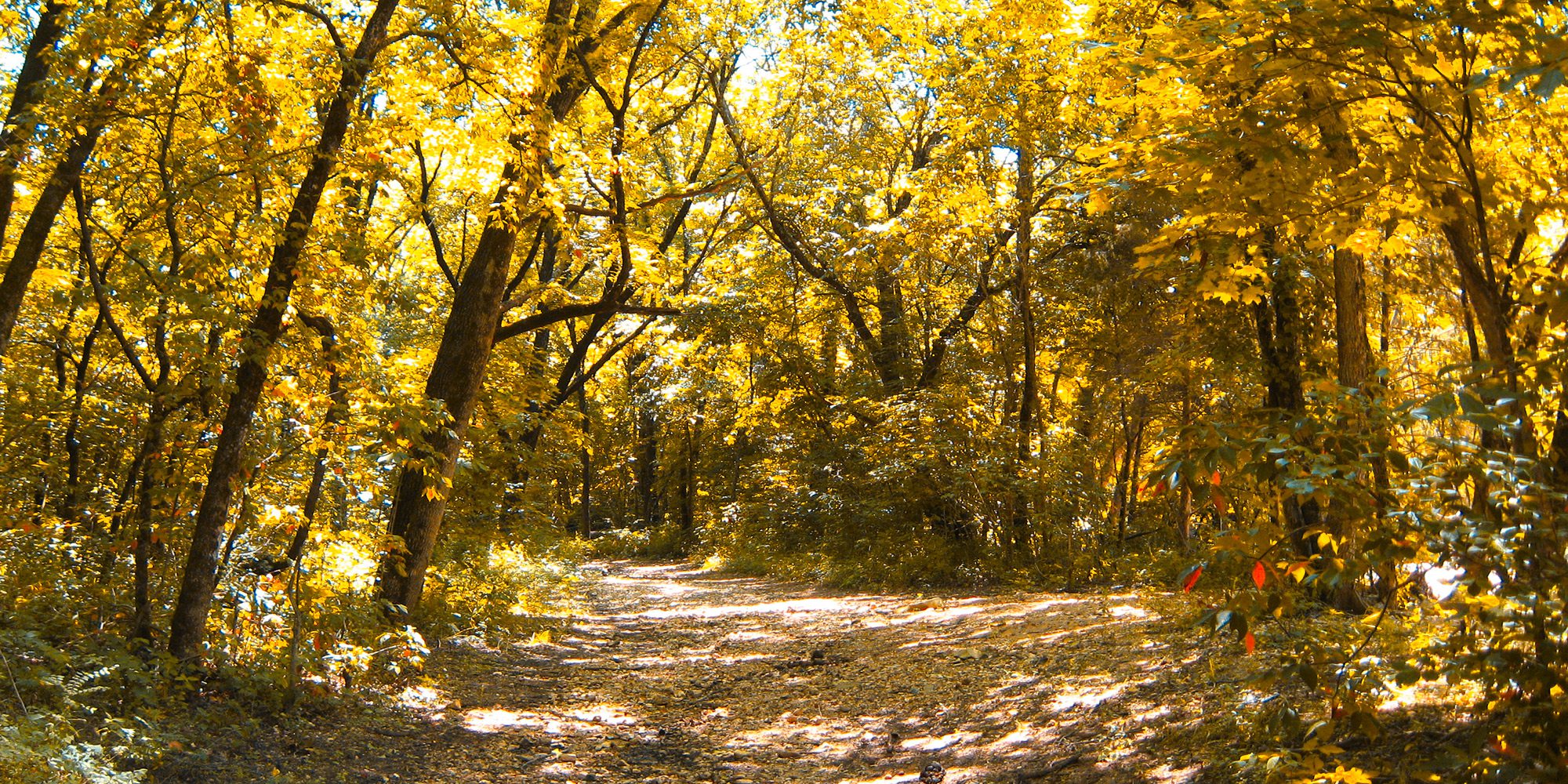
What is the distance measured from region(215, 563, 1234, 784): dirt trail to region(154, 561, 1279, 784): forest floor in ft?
0.06

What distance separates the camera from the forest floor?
488cm

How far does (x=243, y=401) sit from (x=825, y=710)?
4.17 meters

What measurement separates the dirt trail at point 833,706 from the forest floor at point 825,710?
0.06 feet

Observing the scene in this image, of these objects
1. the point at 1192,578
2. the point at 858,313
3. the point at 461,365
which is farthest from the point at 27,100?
the point at 858,313

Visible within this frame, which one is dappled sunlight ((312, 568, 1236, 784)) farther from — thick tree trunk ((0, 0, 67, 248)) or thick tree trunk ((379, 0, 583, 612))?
thick tree trunk ((0, 0, 67, 248))

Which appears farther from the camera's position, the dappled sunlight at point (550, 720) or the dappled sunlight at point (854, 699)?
the dappled sunlight at point (550, 720)

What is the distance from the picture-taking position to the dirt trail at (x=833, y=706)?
5027mm

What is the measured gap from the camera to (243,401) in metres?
5.47

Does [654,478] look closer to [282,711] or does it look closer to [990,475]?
[990,475]

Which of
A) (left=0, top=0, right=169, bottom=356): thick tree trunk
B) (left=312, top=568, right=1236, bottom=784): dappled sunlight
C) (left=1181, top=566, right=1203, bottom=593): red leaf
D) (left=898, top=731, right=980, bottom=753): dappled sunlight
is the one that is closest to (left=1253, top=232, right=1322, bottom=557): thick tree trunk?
(left=312, top=568, right=1236, bottom=784): dappled sunlight

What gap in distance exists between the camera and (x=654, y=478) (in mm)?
28969

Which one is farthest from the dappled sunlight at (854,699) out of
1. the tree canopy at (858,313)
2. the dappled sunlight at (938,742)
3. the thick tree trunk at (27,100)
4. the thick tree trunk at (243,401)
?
the thick tree trunk at (27,100)

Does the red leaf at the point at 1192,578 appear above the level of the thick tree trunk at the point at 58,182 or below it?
below

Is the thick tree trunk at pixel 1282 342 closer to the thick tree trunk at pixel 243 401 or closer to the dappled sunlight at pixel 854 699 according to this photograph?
the dappled sunlight at pixel 854 699
